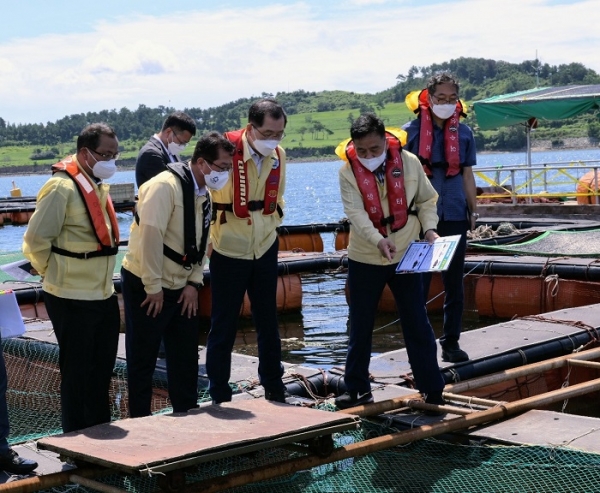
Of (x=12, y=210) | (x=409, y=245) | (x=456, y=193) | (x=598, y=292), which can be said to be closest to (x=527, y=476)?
(x=409, y=245)

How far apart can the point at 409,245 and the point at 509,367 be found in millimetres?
2018

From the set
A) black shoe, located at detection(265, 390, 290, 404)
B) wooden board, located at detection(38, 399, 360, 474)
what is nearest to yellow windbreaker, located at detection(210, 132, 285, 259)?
black shoe, located at detection(265, 390, 290, 404)

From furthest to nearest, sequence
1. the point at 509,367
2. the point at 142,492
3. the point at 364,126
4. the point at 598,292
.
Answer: the point at 598,292 → the point at 509,367 → the point at 364,126 → the point at 142,492

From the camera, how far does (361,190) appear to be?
6066 mm

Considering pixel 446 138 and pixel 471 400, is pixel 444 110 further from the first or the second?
pixel 471 400

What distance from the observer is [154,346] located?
5738 mm

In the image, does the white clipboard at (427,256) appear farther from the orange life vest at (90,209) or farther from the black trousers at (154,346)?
the orange life vest at (90,209)

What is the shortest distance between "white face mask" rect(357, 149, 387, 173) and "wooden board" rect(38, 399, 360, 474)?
1536mm

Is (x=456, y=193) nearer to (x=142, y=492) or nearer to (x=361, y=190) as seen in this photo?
(x=361, y=190)

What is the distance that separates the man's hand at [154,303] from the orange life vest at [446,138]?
8.18 ft

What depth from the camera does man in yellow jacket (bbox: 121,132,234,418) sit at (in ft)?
18.1

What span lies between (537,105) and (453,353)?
14.4m

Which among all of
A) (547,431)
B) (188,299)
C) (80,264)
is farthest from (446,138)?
(80,264)

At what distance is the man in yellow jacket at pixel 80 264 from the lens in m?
5.41
